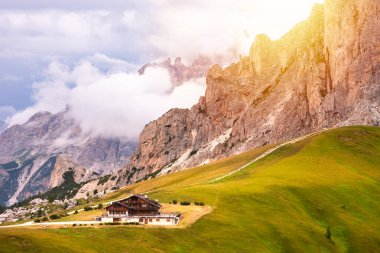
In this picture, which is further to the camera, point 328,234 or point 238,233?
point 328,234

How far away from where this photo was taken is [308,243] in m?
164

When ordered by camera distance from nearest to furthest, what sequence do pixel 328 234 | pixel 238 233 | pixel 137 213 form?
pixel 238 233, pixel 137 213, pixel 328 234

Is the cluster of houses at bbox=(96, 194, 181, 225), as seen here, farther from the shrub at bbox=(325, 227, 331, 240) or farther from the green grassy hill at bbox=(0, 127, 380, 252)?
the shrub at bbox=(325, 227, 331, 240)

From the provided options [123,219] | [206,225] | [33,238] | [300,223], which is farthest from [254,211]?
[33,238]

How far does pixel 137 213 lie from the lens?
167500 mm

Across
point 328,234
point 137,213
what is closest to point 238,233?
point 137,213

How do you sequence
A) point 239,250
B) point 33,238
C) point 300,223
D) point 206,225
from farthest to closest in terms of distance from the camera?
point 300,223, point 206,225, point 239,250, point 33,238

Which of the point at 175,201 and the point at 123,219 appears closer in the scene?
the point at 123,219

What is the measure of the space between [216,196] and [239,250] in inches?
1921

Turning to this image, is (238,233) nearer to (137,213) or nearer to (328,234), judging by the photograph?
(137,213)

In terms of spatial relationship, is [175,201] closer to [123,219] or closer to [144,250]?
[123,219]

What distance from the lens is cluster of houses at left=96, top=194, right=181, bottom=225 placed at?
156m

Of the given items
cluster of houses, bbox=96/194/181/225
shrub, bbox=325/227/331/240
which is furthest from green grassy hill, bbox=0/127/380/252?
cluster of houses, bbox=96/194/181/225

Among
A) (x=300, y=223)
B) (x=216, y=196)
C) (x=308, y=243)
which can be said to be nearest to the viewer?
(x=308, y=243)
